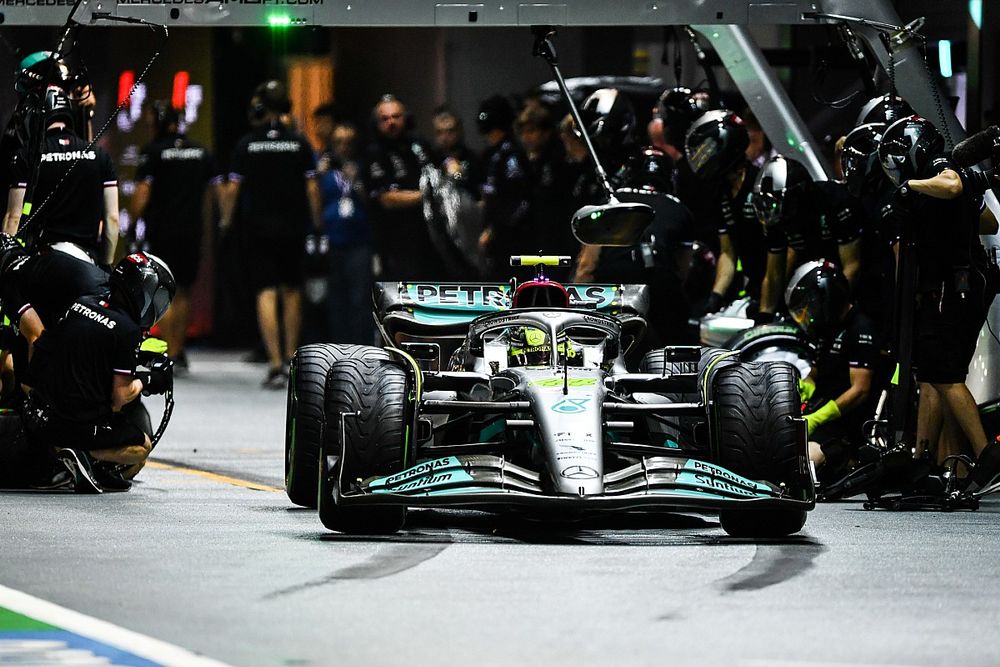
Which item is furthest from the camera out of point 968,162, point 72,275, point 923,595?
point 72,275

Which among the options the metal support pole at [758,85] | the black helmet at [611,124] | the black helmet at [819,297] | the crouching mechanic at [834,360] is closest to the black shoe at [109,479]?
the crouching mechanic at [834,360]

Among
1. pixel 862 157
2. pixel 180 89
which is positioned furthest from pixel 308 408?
pixel 180 89

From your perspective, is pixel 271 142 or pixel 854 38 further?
pixel 271 142

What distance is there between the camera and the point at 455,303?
36.6ft

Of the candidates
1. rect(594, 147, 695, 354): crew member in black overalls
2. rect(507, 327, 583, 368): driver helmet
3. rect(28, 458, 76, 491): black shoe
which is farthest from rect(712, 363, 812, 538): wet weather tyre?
rect(594, 147, 695, 354): crew member in black overalls

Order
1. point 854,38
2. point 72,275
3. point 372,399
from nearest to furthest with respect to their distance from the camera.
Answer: point 372,399
point 72,275
point 854,38

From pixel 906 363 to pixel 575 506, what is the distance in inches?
129

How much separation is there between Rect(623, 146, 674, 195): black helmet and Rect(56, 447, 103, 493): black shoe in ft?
16.6

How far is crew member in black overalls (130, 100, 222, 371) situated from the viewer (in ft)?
63.1

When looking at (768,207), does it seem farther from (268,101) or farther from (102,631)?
(102,631)

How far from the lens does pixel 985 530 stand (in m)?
9.66

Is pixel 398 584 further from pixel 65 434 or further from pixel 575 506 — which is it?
pixel 65 434

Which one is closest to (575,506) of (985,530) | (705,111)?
(985,530)

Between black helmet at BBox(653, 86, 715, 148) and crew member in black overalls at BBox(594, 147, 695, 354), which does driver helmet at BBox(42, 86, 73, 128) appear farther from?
black helmet at BBox(653, 86, 715, 148)
